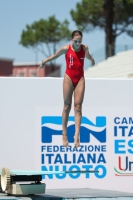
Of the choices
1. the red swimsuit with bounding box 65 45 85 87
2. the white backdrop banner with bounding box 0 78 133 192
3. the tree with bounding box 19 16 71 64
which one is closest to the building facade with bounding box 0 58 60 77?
the tree with bounding box 19 16 71 64

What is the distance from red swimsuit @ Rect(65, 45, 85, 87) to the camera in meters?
11.3

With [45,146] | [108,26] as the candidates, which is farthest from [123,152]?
[108,26]

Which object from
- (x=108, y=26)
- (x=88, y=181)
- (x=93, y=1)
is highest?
(x=93, y=1)

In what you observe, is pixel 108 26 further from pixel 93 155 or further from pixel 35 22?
pixel 35 22

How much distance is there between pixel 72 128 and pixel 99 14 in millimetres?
31977

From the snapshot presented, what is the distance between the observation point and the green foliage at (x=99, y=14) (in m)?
43.6

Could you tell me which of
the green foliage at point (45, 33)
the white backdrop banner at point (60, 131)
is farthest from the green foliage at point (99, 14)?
the white backdrop banner at point (60, 131)

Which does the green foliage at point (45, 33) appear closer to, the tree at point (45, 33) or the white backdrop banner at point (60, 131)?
the tree at point (45, 33)

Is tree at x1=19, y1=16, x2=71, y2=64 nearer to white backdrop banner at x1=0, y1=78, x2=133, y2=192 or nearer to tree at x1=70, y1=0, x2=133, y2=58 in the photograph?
tree at x1=70, y1=0, x2=133, y2=58

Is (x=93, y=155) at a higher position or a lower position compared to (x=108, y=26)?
lower

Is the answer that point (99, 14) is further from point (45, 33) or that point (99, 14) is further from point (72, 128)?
point (72, 128)

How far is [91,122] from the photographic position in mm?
14398

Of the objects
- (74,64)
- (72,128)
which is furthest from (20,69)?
(74,64)

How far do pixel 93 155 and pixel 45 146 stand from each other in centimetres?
100
